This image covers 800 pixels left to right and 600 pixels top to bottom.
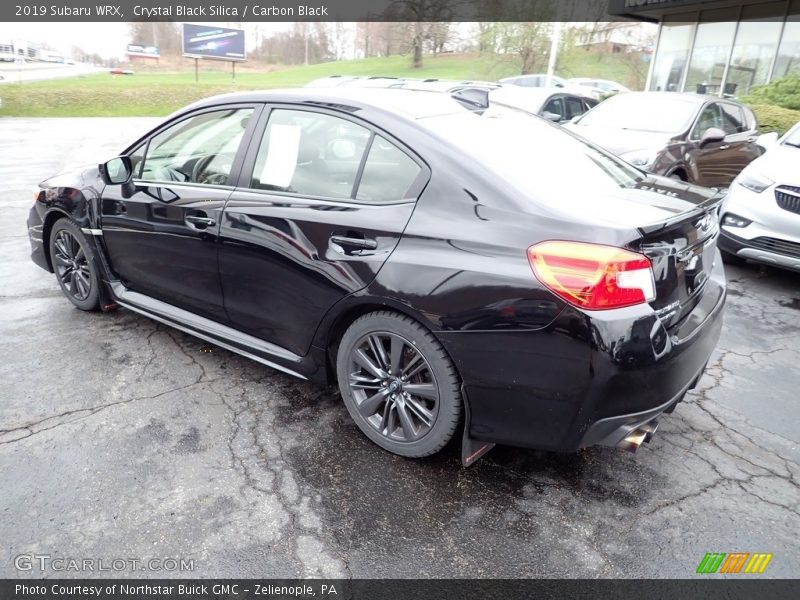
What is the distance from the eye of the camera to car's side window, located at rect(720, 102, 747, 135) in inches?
315

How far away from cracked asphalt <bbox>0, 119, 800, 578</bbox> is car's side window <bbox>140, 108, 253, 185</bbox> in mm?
1156

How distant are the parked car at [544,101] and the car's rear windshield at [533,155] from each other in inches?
311

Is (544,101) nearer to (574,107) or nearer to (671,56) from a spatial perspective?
(574,107)

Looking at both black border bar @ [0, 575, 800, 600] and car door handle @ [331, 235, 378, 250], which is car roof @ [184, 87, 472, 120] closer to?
car door handle @ [331, 235, 378, 250]

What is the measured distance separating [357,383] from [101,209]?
2270mm

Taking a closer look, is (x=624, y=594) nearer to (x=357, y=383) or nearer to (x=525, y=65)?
(x=357, y=383)

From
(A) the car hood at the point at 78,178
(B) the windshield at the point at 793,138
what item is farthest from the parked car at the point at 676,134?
(A) the car hood at the point at 78,178

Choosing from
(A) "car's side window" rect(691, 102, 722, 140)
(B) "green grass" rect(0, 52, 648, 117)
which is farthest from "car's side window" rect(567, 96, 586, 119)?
(B) "green grass" rect(0, 52, 648, 117)

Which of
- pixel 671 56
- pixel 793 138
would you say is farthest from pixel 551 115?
pixel 671 56

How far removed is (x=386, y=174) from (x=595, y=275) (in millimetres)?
1072

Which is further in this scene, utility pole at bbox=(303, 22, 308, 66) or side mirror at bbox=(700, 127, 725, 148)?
utility pole at bbox=(303, 22, 308, 66)

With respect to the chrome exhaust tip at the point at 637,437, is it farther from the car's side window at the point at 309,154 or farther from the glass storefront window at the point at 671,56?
the glass storefront window at the point at 671,56

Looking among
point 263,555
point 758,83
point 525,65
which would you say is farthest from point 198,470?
point 525,65

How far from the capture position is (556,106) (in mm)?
11156
